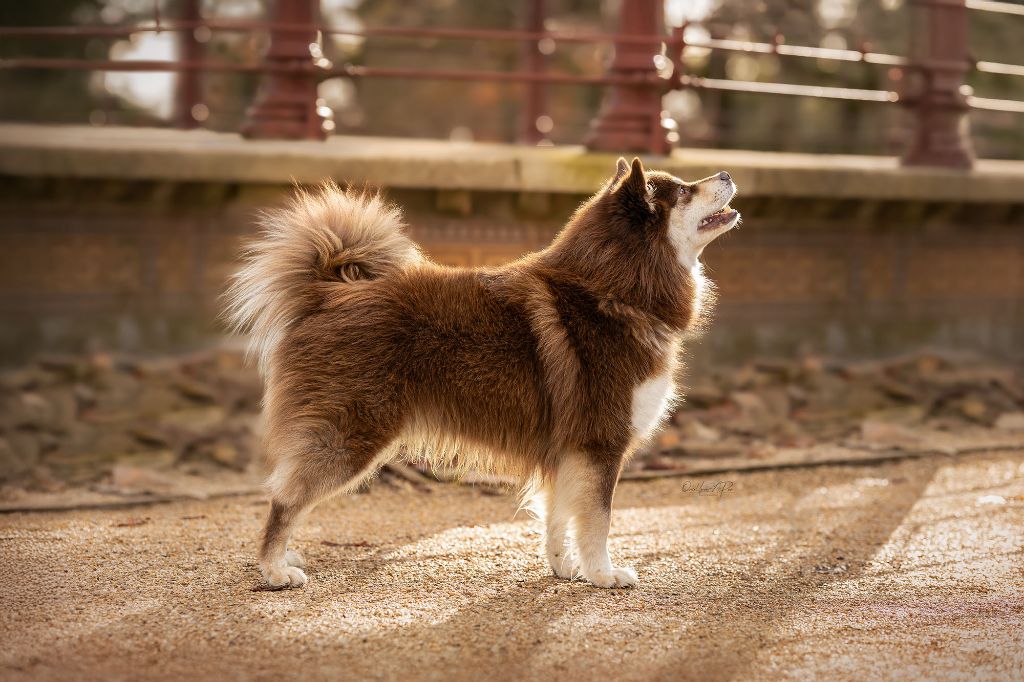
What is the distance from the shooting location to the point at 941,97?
A: 834cm

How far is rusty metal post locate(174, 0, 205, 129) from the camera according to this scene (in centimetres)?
1017

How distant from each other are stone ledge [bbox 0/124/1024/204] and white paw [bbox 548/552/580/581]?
2465 millimetres

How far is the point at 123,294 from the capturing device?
6.84 m

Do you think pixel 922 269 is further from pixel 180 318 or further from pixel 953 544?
pixel 180 318

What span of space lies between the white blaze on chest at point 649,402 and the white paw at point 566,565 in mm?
536

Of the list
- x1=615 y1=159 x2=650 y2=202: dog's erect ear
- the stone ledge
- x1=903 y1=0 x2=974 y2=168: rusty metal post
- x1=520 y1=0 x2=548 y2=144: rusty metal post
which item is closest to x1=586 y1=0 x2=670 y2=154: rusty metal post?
the stone ledge

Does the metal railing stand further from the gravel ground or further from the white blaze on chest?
the white blaze on chest

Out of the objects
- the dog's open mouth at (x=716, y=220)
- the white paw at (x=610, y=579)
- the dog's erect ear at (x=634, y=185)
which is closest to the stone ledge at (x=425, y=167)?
the dog's erect ear at (x=634, y=185)

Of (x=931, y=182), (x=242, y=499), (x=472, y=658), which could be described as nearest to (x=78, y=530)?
(x=242, y=499)

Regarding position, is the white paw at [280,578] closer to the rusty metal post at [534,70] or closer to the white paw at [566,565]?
the white paw at [566,565]

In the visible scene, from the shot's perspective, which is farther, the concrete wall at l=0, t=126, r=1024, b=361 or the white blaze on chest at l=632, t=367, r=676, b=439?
the concrete wall at l=0, t=126, r=1024, b=361

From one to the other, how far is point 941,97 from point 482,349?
17.6ft

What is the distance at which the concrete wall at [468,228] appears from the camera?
6.61m

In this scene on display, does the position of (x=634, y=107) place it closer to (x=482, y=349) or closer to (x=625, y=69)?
(x=625, y=69)
